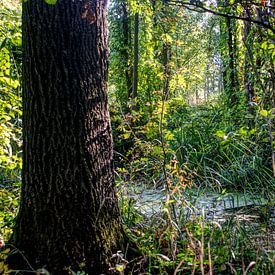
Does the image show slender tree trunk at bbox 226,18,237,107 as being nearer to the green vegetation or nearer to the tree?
the green vegetation

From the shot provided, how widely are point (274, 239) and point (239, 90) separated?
405 cm

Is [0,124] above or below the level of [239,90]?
below

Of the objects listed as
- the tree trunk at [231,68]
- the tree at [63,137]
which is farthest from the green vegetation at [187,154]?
the tree at [63,137]

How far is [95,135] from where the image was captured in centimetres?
188

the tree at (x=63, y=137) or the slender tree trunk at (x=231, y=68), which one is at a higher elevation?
the slender tree trunk at (x=231, y=68)

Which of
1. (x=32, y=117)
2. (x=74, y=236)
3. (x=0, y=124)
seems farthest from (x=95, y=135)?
(x=0, y=124)

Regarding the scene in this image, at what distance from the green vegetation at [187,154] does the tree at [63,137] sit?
0.66 feet

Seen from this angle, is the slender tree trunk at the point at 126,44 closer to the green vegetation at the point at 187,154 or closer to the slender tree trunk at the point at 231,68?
the green vegetation at the point at 187,154

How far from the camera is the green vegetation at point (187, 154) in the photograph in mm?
2020

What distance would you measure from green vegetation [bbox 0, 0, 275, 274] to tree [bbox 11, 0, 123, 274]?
0.20 meters

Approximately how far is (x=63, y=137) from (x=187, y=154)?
3109 mm

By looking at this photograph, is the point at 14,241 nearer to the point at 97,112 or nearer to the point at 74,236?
the point at 74,236

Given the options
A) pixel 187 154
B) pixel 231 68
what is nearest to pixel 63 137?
pixel 187 154

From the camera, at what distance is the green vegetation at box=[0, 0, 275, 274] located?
2.02m
